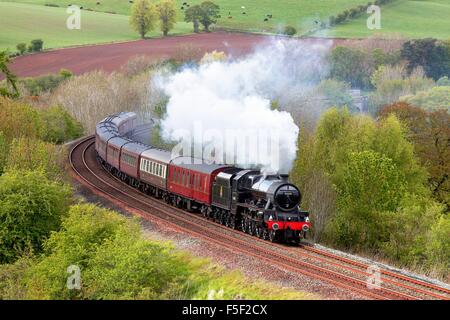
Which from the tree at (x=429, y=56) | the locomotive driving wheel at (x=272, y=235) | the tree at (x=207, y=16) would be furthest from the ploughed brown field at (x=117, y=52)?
the locomotive driving wheel at (x=272, y=235)

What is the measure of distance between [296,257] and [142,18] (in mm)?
101199

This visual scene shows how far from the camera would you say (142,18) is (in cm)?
12669

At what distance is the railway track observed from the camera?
2488cm

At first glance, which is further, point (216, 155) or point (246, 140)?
point (216, 155)

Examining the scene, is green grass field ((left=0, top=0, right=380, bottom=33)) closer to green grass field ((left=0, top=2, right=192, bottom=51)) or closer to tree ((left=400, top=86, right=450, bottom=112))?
green grass field ((left=0, top=2, right=192, bottom=51))

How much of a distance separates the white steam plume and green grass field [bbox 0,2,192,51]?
31.9 m

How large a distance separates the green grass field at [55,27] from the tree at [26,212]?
8134 cm

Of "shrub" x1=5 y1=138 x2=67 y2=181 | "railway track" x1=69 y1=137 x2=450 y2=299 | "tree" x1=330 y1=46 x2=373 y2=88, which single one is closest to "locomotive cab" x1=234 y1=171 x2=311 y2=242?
"railway track" x1=69 y1=137 x2=450 y2=299

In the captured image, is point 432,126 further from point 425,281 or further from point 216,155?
point 425,281

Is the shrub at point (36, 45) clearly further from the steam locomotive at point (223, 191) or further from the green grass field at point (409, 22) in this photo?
the steam locomotive at point (223, 191)

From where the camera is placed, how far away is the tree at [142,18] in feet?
414

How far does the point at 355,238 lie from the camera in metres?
48.4

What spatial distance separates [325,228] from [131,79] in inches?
2163
